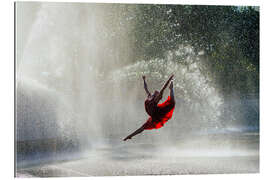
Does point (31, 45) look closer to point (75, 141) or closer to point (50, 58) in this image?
point (50, 58)

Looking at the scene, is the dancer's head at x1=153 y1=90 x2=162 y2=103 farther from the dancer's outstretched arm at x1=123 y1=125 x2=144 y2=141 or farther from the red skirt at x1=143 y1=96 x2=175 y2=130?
the dancer's outstretched arm at x1=123 y1=125 x2=144 y2=141

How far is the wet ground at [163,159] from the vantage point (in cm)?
538

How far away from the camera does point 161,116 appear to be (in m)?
5.60

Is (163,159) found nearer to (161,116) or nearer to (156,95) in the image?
(161,116)

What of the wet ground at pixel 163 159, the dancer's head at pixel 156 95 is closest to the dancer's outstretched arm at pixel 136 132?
the wet ground at pixel 163 159

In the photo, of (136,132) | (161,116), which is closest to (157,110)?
(161,116)

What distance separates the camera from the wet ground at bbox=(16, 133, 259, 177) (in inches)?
212

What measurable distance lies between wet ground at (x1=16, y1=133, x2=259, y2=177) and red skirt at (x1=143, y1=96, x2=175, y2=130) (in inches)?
14.0

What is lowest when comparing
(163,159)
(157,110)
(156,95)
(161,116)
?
(163,159)

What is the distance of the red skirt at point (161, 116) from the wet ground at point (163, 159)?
36 centimetres

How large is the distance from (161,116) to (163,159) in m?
0.73

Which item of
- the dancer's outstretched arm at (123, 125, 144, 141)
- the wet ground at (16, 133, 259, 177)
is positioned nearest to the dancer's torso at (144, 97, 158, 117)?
the dancer's outstretched arm at (123, 125, 144, 141)

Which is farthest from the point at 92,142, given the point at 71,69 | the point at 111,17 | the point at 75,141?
the point at 111,17

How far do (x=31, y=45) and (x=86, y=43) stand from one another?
2.93 feet
